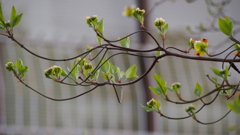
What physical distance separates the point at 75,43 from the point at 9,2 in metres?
1.98

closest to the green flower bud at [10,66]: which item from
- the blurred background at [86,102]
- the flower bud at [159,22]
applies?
the flower bud at [159,22]

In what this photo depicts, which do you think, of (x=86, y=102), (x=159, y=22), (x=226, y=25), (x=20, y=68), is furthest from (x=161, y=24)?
(x=86, y=102)

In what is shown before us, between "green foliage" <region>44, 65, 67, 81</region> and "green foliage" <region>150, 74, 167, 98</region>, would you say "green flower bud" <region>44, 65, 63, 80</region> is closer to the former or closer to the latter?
"green foliage" <region>44, 65, 67, 81</region>

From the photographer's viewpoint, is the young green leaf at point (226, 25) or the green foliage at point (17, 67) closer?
the young green leaf at point (226, 25)

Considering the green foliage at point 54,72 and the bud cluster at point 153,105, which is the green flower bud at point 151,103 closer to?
the bud cluster at point 153,105

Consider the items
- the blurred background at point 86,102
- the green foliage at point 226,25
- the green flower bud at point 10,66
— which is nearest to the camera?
the green foliage at point 226,25

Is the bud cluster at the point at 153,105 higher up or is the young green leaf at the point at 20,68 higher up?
the young green leaf at the point at 20,68

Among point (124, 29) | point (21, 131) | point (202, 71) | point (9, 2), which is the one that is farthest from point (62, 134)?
point (124, 29)

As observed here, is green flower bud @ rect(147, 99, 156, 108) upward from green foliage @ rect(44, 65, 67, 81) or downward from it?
downward

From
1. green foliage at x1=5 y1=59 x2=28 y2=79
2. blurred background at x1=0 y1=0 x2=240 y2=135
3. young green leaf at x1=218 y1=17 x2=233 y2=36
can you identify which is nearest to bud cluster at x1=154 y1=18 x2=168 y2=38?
young green leaf at x1=218 y1=17 x2=233 y2=36

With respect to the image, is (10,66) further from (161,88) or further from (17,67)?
(161,88)

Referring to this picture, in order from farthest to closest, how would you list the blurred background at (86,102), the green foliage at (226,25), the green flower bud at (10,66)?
the blurred background at (86,102) < the green flower bud at (10,66) < the green foliage at (226,25)

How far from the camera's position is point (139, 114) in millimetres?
2590

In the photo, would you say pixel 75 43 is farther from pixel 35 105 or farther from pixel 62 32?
pixel 62 32
